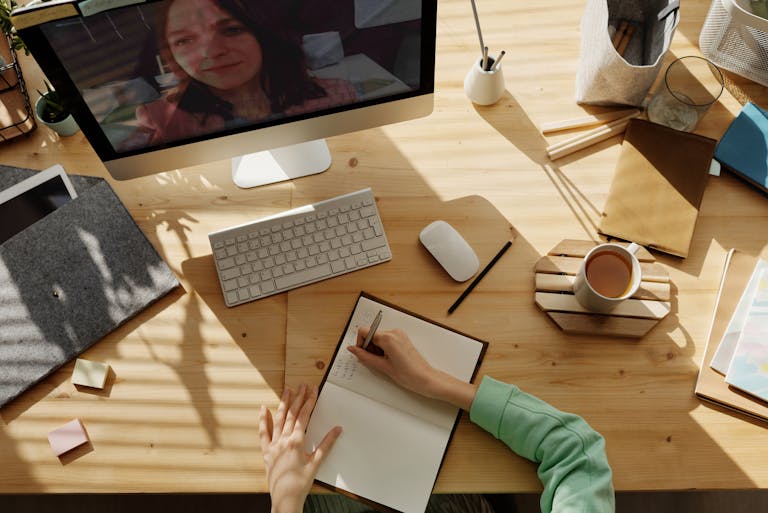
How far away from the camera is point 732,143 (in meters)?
1.01

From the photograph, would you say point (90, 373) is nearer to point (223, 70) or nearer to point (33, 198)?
point (33, 198)

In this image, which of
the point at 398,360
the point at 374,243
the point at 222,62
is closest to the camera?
the point at 222,62

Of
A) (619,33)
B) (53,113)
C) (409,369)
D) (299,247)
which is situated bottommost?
(409,369)

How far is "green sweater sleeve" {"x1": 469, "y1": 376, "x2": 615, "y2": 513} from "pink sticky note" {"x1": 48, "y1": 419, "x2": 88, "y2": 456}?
1.97ft

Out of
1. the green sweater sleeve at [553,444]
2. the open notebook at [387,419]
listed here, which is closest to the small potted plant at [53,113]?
the open notebook at [387,419]

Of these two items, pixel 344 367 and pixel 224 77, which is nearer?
pixel 224 77

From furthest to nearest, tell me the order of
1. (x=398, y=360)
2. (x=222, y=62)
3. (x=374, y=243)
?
1. (x=374, y=243)
2. (x=398, y=360)
3. (x=222, y=62)

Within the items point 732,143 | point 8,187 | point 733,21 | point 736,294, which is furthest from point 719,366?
point 8,187

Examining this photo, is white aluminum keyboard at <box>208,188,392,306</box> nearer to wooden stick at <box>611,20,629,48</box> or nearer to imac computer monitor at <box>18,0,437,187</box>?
imac computer monitor at <box>18,0,437,187</box>

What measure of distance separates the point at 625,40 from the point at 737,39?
0.64 ft

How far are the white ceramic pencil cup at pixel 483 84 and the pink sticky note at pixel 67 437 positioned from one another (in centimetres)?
88

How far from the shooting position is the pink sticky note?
862mm

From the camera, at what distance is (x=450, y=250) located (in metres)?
0.96

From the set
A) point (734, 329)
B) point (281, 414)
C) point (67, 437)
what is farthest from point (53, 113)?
point (734, 329)
